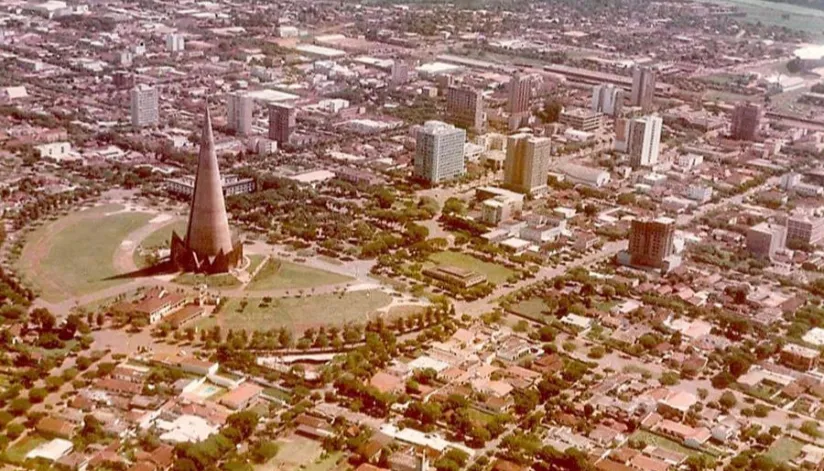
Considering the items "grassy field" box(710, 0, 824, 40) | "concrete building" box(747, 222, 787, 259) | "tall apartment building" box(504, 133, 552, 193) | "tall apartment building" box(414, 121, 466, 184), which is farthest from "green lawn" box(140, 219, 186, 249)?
"grassy field" box(710, 0, 824, 40)

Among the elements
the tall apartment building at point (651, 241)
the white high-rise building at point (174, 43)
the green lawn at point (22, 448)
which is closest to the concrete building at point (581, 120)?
the tall apartment building at point (651, 241)

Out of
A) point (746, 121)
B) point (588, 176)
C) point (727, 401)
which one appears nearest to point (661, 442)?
point (727, 401)

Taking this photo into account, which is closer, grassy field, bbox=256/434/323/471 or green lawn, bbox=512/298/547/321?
grassy field, bbox=256/434/323/471

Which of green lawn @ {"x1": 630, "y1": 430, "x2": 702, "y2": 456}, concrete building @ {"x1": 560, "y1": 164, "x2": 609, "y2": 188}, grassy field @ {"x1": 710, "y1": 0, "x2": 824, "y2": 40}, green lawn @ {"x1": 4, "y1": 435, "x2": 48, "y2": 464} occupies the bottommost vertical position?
green lawn @ {"x1": 4, "y1": 435, "x2": 48, "y2": 464}

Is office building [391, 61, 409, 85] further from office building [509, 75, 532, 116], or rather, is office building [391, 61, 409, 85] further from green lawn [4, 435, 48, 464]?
green lawn [4, 435, 48, 464]

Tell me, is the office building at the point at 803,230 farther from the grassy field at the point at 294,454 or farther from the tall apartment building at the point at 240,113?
the tall apartment building at the point at 240,113
